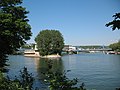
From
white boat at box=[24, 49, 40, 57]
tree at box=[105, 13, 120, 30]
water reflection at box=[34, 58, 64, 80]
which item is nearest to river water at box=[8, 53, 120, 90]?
water reflection at box=[34, 58, 64, 80]

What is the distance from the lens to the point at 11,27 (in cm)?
2275

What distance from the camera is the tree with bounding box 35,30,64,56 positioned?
138 meters

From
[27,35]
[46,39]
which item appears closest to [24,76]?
[27,35]

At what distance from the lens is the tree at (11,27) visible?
72.4ft

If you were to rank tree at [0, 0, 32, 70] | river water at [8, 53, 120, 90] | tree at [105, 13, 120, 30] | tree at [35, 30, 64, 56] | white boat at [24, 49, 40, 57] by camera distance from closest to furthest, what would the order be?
1. tree at [105, 13, 120, 30]
2. tree at [0, 0, 32, 70]
3. river water at [8, 53, 120, 90]
4. tree at [35, 30, 64, 56]
5. white boat at [24, 49, 40, 57]

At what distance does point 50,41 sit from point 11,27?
11613 centimetres

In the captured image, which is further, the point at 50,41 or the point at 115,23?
the point at 50,41

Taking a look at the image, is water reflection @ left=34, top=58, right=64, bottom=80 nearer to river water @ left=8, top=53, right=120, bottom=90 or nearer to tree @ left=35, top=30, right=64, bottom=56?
river water @ left=8, top=53, right=120, bottom=90

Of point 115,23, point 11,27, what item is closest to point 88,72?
point 11,27

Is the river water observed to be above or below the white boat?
below

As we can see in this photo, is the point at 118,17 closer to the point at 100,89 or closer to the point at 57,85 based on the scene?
the point at 57,85

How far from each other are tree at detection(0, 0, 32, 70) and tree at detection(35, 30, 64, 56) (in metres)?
113

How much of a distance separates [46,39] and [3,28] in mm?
116203

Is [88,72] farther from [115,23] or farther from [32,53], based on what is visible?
[32,53]
